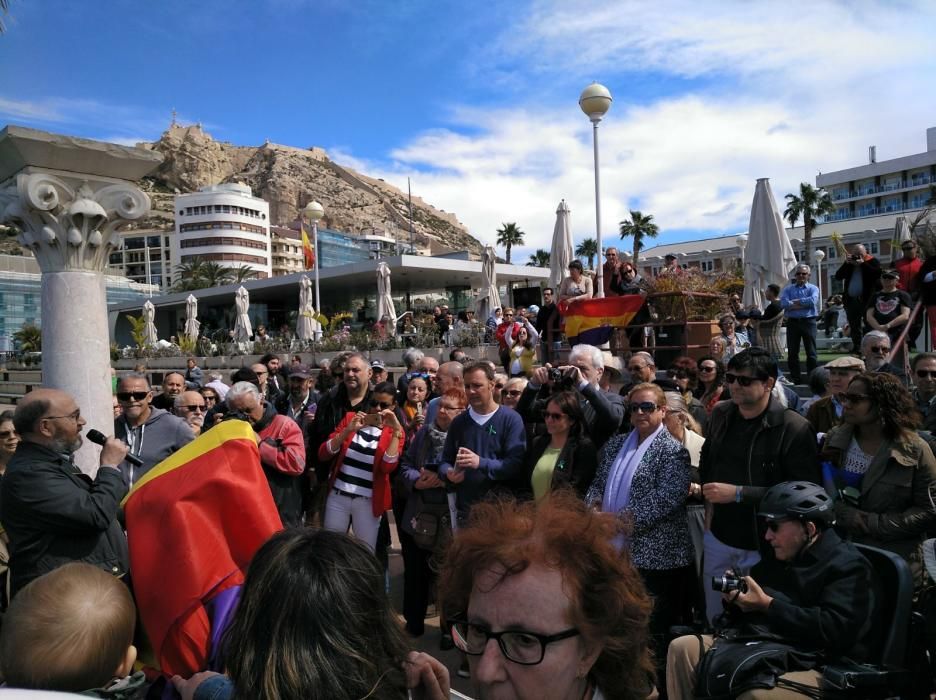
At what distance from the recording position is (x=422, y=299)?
140ft

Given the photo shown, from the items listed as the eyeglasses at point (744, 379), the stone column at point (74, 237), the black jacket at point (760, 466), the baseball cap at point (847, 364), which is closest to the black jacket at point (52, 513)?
the stone column at point (74, 237)

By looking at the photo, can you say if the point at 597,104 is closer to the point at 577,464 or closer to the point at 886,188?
the point at 577,464

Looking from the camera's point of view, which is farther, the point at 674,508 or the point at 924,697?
the point at 674,508

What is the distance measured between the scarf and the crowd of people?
0.01 meters

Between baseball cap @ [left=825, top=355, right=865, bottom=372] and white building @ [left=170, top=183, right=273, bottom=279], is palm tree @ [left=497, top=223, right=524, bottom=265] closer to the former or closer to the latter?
white building @ [left=170, top=183, right=273, bottom=279]

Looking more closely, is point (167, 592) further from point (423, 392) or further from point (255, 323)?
point (255, 323)

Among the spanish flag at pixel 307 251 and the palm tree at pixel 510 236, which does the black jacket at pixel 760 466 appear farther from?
the palm tree at pixel 510 236

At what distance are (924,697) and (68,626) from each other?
323cm

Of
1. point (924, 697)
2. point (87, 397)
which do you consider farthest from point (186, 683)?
point (87, 397)

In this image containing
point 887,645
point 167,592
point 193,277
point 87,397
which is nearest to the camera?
point 167,592

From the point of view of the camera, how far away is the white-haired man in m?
4.47

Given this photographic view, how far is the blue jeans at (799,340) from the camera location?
8.71 m

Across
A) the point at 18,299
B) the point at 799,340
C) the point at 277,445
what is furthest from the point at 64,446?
the point at 18,299

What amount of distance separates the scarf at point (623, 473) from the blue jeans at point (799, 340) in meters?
5.91
